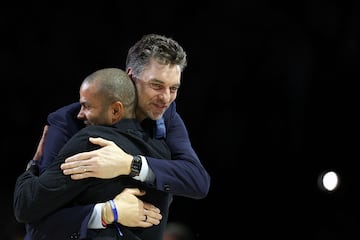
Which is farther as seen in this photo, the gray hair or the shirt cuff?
the gray hair

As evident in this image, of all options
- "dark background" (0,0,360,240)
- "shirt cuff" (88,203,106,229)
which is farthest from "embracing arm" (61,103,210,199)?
"dark background" (0,0,360,240)

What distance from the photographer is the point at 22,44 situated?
184 inches

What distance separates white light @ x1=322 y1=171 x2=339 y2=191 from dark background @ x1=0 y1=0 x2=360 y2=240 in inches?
2.8

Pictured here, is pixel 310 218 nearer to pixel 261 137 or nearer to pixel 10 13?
pixel 261 137

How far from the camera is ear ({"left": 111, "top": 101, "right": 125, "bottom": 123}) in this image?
2158 mm

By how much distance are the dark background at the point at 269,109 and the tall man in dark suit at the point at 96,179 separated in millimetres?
2717

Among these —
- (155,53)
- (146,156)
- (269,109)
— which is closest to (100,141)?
(146,156)

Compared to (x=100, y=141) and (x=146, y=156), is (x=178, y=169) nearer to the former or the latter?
(x=146, y=156)

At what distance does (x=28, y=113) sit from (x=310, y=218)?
2.18 m

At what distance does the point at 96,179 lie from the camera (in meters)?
2.09

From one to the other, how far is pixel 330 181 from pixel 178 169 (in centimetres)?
288

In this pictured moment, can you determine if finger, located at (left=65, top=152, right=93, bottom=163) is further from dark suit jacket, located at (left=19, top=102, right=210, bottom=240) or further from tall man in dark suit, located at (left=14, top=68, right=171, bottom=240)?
dark suit jacket, located at (left=19, top=102, right=210, bottom=240)

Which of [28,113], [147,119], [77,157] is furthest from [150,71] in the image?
[28,113]

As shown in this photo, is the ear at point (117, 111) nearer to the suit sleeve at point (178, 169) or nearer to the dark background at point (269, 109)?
the suit sleeve at point (178, 169)
